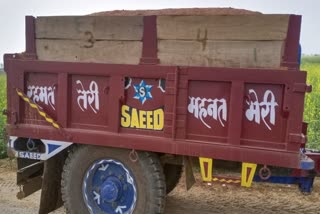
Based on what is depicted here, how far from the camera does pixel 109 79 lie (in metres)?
4.35

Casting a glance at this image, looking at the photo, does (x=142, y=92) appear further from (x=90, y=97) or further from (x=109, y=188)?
(x=109, y=188)

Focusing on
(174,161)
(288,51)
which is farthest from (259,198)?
(288,51)

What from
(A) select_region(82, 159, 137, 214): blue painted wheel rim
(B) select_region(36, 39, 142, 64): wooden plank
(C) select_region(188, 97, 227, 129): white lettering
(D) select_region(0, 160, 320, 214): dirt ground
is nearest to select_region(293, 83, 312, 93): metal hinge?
(C) select_region(188, 97, 227, 129): white lettering

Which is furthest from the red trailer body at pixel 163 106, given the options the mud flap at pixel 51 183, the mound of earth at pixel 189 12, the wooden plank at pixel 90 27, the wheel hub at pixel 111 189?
the mound of earth at pixel 189 12

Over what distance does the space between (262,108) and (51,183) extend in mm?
2397

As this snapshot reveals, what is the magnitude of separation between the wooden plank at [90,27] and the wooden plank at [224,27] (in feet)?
0.88

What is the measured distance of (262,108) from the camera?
3.88 m

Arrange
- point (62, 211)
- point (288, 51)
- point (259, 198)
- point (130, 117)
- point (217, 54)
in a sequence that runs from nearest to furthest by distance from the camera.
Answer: point (288, 51) < point (217, 54) < point (130, 117) < point (62, 211) < point (259, 198)

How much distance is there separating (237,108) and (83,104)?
1.56 m

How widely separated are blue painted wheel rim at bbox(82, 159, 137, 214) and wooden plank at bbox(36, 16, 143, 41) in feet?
4.06

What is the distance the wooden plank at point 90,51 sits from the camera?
4.29 meters

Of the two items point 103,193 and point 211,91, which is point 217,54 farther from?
point 103,193

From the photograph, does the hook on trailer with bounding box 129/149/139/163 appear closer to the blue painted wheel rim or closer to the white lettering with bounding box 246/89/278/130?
the blue painted wheel rim

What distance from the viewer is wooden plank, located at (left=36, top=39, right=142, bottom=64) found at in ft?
14.1
